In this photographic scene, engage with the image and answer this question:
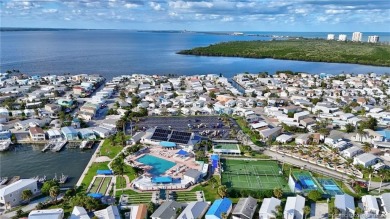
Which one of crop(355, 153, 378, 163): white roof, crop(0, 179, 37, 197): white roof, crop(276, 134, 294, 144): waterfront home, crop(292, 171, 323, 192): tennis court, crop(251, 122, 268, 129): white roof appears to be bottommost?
crop(292, 171, 323, 192): tennis court

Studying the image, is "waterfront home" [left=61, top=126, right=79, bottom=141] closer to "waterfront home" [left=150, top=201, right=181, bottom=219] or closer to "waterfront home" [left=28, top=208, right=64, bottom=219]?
"waterfront home" [left=28, top=208, right=64, bottom=219]

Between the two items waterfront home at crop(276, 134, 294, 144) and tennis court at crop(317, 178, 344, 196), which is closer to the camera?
tennis court at crop(317, 178, 344, 196)

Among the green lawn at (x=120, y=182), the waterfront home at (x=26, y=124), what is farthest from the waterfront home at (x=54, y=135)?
the green lawn at (x=120, y=182)

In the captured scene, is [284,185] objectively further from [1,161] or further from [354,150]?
[1,161]

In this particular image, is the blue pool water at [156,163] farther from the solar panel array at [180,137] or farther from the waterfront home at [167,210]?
the waterfront home at [167,210]

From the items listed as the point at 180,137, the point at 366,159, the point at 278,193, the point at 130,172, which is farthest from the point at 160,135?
the point at 366,159

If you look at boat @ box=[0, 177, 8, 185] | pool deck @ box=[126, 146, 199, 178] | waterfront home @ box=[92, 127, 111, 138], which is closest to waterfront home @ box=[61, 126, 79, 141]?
waterfront home @ box=[92, 127, 111, 138]
